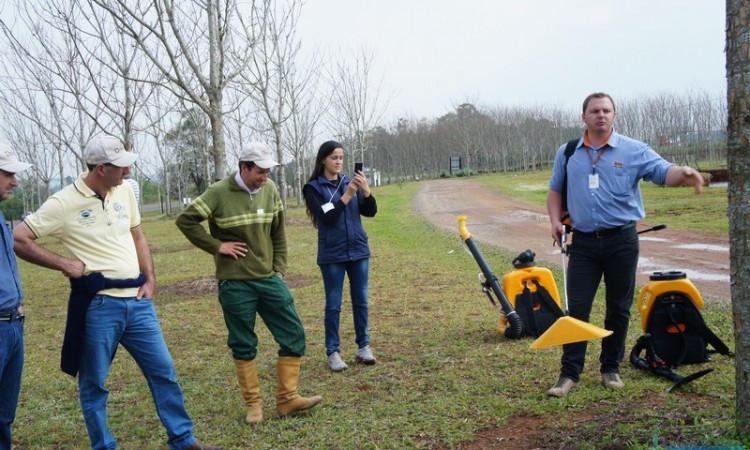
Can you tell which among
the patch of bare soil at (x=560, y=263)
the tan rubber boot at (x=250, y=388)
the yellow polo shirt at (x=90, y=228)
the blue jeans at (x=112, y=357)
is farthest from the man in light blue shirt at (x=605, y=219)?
the yellow polo shirt at (x=90, y=228)

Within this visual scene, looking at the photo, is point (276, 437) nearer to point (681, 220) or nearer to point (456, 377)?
point (456, 377)

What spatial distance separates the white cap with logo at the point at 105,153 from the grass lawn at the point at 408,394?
1727 millimetres

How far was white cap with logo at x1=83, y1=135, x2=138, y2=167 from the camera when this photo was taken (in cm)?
340

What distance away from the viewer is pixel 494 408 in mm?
4008

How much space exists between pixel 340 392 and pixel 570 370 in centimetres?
158

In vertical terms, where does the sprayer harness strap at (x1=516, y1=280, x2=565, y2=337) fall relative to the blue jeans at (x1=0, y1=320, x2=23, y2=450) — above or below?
below

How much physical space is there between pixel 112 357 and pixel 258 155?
4.75 ft

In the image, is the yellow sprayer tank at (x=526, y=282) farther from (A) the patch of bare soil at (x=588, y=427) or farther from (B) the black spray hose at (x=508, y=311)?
(A) the patch of bare soil at (x=588, y=427)

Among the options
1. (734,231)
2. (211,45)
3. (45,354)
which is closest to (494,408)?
(734,231)

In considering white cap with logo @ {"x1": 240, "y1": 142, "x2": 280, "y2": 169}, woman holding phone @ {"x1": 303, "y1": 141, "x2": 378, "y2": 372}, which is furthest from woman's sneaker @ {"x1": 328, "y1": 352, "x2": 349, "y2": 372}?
white cap with logo @ {"x1": 240, "y1": 142, "x2": 280, "y2": 169}

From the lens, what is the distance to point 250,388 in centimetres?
415

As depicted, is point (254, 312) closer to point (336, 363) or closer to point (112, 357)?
point (112, 357)

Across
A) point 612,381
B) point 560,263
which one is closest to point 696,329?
point 612,381

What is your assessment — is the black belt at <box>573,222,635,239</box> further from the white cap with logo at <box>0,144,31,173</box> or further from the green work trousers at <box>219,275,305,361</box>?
the white cap with logo at <box>0,144,31,173</box>
